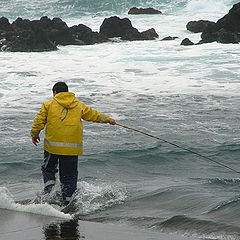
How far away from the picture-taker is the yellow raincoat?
619 cm

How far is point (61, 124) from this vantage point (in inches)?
243

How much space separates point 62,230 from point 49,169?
1.39 m

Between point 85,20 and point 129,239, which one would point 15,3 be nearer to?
point 85,20

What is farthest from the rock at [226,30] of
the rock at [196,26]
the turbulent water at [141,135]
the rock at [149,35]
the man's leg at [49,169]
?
the man's leg at [49,169]

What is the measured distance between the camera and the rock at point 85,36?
32819mm

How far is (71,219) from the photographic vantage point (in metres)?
5.73

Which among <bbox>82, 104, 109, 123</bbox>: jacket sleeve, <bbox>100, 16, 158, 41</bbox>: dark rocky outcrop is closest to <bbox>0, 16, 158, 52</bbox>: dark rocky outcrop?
<bbox>100, 16, 158, 41</bbox>: dark rocky outcrop

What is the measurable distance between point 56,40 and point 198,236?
2820cm

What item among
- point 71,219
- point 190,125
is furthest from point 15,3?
point 71,219

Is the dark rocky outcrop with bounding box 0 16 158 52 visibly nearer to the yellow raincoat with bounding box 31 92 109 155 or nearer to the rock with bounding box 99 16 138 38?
the rock with bounding box 99 16 138 38

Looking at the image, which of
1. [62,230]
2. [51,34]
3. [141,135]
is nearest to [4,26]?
[51,34]

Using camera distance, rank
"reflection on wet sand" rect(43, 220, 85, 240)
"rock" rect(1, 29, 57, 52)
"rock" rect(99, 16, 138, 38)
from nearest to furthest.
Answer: "reflection on wet sand" rect(43, 220, 85, 240) → "rock" rect(1, 29, 57, 52) → "rock" rect(99, 16, 138, 38)

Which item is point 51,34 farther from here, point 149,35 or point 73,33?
point 149,35

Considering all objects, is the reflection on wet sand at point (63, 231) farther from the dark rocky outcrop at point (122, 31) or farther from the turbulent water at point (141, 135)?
the dark rocky outcrop at point (122, 31)
